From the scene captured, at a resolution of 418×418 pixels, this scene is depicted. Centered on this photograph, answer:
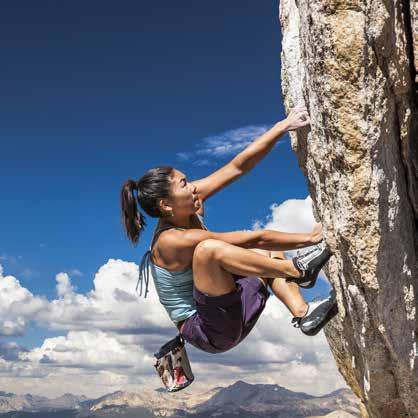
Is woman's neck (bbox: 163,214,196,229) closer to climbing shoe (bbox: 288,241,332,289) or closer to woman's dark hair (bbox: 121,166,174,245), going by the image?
woman's dark hair (bbox: 121,166,174,245)

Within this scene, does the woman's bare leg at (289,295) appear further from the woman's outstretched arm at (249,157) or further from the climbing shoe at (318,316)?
the woman's outstretched arm at (249,157)

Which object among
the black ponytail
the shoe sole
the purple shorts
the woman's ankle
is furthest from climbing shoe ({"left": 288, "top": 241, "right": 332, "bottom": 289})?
the black ponytail

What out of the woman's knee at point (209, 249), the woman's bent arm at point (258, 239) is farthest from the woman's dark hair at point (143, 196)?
the woman's knee at point (209, 249)

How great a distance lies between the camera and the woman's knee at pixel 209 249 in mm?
6988

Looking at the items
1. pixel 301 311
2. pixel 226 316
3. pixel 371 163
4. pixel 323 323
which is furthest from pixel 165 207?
pixel 371 163

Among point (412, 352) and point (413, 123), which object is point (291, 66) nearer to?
point (413, 123)

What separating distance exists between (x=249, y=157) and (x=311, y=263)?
2148 millimetres

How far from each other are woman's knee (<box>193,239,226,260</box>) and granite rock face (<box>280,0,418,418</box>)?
1310mm

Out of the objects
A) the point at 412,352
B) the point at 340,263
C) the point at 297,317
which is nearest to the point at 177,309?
the point at 297,317

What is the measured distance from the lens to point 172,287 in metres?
8.25

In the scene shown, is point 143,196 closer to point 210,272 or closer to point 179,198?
point 179,198

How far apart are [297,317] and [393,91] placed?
318 cm

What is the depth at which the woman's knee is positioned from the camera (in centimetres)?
699

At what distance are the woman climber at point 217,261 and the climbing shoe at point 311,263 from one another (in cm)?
1
